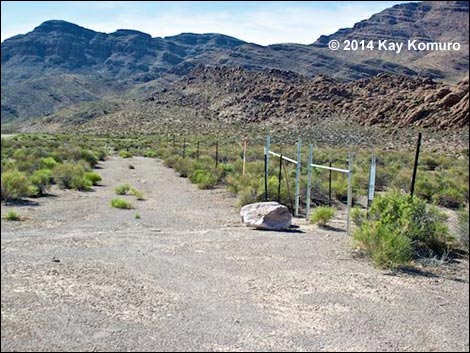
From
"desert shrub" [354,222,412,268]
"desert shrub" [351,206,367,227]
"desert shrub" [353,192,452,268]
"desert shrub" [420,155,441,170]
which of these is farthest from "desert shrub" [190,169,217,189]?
"desert shrub" [420,155,441,170]

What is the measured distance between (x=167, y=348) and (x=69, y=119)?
101m

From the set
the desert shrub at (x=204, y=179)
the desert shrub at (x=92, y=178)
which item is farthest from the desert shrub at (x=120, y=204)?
the desert shrub at (x=204, y=179)

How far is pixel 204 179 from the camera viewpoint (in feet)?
85.8

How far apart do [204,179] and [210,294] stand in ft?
58.5

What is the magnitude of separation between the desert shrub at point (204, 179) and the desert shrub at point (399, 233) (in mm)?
12530

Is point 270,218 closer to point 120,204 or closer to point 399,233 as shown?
point 399,233

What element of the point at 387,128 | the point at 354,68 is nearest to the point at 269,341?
the point at 387,128

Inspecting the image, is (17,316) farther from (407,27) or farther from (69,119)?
(69,119)

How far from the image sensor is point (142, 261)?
33.3ft

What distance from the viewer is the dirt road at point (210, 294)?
621 cm

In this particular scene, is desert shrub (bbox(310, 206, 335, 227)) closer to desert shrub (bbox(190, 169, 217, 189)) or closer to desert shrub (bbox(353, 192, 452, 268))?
desert shrub (bbox(353, 192, 452, 268))

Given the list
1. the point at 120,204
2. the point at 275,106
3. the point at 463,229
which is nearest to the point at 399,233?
the point at 463,229

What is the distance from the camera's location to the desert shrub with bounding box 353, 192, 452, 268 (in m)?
10.9

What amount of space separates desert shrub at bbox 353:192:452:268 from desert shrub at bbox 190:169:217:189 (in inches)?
493
